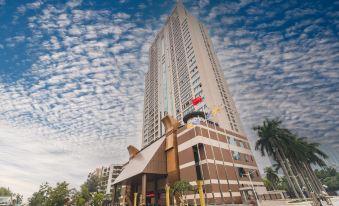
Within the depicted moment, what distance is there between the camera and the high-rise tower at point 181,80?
61.7 meters

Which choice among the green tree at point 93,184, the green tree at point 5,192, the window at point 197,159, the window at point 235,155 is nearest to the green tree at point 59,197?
the window at point 197,159

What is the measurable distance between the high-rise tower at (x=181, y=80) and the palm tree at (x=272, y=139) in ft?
22.4

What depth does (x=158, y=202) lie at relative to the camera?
35.5m

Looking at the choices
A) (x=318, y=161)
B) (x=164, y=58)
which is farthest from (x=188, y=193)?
(x=164, y=58)

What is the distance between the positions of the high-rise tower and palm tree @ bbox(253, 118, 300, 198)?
22.4 feet

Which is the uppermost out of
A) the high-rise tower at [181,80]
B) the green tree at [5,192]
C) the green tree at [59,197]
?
the high-rise tower at [181,80]

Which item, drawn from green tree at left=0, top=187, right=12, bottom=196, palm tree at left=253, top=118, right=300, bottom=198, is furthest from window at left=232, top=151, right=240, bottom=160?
green tree at left=0, top=187, right=12, bottom=196

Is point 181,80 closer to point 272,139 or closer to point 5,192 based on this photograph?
point 272,139

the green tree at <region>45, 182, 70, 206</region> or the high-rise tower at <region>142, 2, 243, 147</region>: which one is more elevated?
the high-rise tower at <region>142, 2, 243, 147</region>

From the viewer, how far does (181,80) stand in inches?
2869

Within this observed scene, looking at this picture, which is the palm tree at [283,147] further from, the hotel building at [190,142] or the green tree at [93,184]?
the green tree at [93,184]

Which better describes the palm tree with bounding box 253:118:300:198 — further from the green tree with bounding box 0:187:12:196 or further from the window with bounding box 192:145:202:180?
the green tree with bounding box 0:187:12:196

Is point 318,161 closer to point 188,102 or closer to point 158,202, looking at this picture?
point 188,102

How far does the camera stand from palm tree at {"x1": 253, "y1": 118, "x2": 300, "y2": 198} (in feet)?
137
